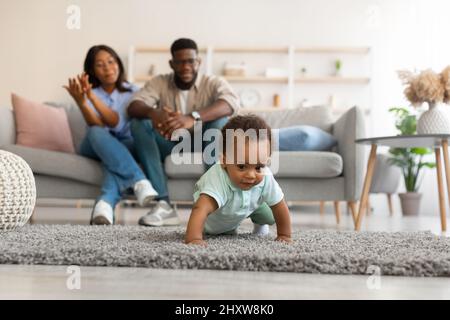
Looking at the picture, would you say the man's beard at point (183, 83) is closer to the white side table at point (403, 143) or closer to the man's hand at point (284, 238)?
the white side table at point (403, 143)

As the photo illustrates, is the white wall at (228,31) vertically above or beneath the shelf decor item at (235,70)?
above

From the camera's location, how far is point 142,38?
5.77 m

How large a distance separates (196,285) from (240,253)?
0.26m

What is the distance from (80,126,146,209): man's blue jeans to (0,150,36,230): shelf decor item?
0.50m

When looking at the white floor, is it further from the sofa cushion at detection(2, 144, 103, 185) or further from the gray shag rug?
the sofa cushion at detection(2, 144, 103, 185)

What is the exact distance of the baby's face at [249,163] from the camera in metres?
1.29

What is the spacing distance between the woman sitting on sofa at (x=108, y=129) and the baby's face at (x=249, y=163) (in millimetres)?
955

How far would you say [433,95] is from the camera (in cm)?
254

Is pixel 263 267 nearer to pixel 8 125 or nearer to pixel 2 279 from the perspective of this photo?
pixel 2 279

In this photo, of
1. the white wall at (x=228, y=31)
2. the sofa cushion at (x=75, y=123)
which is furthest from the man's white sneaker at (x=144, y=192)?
the white wall at (x=228, y=31)

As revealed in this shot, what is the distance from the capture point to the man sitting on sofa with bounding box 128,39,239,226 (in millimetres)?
2303

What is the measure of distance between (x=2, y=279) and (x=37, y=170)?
164cm

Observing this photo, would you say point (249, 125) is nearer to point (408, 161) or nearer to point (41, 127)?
point (41, 127)
